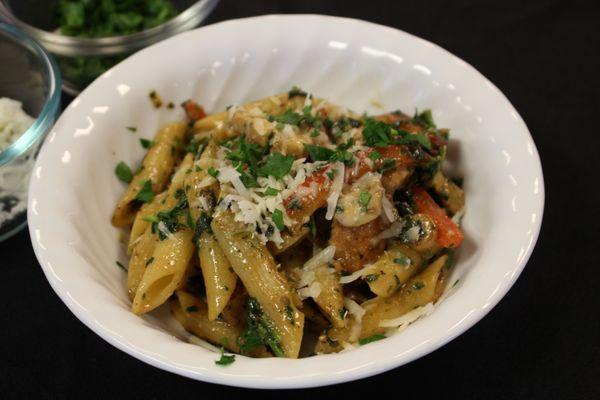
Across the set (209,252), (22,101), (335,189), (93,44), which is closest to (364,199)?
(335,189)

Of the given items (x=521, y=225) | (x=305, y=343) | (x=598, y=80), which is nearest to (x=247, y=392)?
(x=305, y=343)

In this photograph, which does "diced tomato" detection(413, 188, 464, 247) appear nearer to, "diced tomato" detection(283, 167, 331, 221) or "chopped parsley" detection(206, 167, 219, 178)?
"diced tomato" detection(283, 167, 331, 221)

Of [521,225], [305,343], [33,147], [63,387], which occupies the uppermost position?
[521,225]

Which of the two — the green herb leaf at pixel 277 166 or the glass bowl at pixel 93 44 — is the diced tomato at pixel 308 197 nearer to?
the green herb leaf at pixel 277 166

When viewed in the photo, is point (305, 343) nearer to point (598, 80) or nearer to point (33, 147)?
point (33, 147)

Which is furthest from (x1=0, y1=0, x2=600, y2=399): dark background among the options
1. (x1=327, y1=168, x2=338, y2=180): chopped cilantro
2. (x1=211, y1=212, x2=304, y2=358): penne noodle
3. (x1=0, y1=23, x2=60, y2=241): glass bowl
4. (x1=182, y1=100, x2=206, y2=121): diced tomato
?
(x1=182, y1=100, x2=206, y2=121): diced tomato
